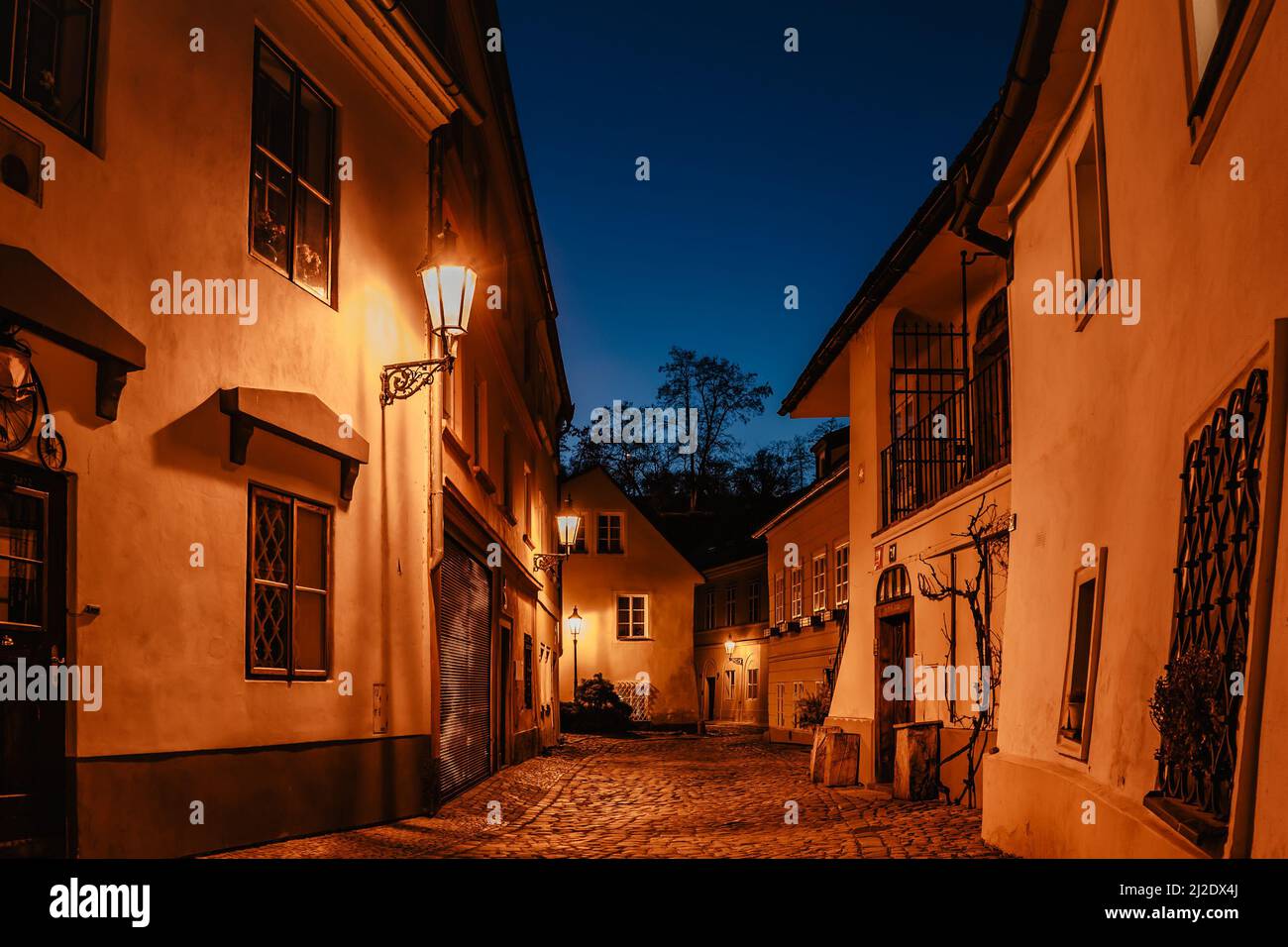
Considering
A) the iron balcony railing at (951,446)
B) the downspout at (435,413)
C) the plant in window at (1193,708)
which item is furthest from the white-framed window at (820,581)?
the plant in window at (1193,708)

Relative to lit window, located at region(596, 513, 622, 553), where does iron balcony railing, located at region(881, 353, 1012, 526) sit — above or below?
above

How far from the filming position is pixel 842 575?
26.0m

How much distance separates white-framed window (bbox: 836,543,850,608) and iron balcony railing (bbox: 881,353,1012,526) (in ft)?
26.2

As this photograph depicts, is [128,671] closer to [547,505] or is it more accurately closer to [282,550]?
[282,550]

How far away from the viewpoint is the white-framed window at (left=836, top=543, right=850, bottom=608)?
25625 millimetres

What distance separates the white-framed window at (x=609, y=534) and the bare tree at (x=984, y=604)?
30.4 meters

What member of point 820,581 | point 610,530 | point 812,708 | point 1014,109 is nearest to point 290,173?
point 1014,109

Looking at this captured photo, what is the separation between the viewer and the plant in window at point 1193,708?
5.28 m

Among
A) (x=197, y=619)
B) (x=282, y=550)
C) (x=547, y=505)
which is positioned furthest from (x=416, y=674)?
(x=547, y=505)

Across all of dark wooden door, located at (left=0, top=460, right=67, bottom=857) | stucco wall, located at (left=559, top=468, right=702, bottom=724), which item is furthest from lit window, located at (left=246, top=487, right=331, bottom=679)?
stucco wall, located at (left=559, top=468, right=702, bottom=724)

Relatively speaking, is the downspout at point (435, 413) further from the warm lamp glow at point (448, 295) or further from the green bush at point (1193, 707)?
the green bush at point (1193, 707)

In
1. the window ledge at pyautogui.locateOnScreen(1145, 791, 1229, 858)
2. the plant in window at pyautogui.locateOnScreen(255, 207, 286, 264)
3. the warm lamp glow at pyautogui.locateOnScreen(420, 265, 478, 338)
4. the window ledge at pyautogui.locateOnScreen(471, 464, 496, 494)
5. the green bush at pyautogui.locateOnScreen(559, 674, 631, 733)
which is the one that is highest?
the plant in window at pyautogui.locateOnScreen(255, 207, 286, 264)

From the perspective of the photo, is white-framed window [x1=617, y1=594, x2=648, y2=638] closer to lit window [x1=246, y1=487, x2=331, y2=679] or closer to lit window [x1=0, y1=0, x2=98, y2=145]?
lit window [x1=246, y1=487, x2=331, y2=679]
